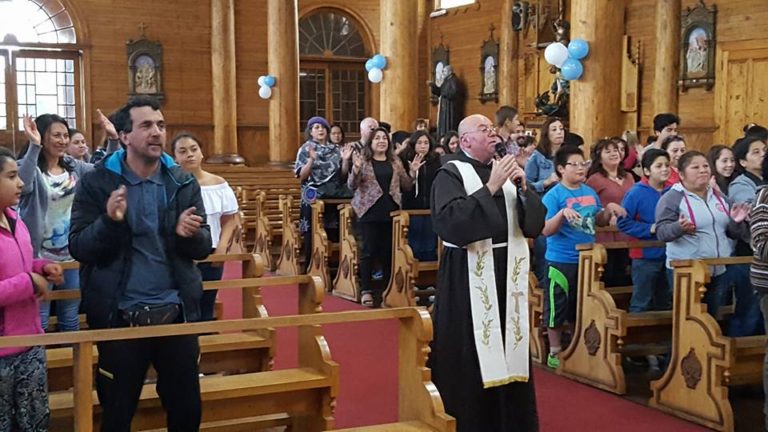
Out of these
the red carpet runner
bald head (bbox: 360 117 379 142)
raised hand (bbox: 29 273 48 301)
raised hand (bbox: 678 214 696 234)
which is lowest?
the red carpet runner

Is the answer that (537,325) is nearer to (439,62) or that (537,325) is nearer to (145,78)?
(145,78)

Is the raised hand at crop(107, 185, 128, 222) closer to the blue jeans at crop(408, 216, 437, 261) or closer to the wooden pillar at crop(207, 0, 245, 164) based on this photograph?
the blue jeans at crop(408, 216, 437, 261)

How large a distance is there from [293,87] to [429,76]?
5.38 meters

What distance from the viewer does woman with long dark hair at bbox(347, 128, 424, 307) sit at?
26.5 ft

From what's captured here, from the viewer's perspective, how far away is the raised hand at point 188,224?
3180 mm

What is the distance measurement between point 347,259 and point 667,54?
753 cm

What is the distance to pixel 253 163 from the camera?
61.3ft

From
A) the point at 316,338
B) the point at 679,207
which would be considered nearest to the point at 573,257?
the point at 679,207

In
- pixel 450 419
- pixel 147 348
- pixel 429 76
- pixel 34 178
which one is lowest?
pixel 450 419

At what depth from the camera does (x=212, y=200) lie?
Answer: 520cm

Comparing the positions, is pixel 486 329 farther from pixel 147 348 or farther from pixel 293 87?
pixel 293 87

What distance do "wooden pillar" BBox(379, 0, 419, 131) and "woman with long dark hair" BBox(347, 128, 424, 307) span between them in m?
1.82

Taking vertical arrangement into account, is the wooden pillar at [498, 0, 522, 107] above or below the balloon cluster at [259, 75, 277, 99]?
above

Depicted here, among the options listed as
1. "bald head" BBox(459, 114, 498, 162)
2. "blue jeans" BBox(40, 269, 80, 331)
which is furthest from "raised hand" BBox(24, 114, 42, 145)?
"bald head" BBox(459, 114, 498, 162)
